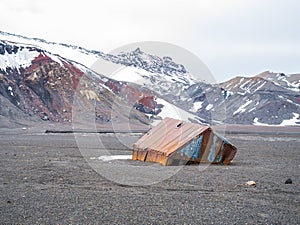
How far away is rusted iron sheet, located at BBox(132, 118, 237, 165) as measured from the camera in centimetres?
1530

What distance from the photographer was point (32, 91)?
61.1 meters

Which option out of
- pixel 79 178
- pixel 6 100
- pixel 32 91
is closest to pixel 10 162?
pixel 79 178

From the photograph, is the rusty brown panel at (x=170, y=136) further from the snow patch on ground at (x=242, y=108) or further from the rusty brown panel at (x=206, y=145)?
the snow patch on ground at (x=242, y=108)

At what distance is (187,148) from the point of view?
1533cm

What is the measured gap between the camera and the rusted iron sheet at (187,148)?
15.3 metres

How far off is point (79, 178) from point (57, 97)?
52707 millimetres

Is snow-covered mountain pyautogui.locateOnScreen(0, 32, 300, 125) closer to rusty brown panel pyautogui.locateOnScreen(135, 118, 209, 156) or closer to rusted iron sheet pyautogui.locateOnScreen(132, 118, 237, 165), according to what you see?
rusty brown panel pyautogui.locateOnScreen(135, 118, 209, 156)

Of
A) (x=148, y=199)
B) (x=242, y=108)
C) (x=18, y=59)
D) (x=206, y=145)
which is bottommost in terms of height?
(x=148, y=199)

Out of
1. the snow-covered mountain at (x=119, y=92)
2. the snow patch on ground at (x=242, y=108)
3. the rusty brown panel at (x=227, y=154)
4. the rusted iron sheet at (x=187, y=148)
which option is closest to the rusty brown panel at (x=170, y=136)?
the rusted iron sheet at (x=187, y=148)

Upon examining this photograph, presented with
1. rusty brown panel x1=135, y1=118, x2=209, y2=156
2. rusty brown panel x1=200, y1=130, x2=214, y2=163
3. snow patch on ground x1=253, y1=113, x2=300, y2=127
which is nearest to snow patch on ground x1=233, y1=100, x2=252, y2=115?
snow patch on ground x1=253, y1=113, x2=300, y2=127

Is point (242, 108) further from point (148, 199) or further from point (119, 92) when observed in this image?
point (148, 199)

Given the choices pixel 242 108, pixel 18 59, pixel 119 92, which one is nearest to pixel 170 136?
pixel 18 59

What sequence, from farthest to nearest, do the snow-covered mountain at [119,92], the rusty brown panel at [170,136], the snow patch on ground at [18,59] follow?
1. the snow patch on ground at [18,59]
2. the snow-covered mountain at [119,92]
3. the rusty brown panel at [170,136]

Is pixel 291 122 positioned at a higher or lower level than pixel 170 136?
higher
